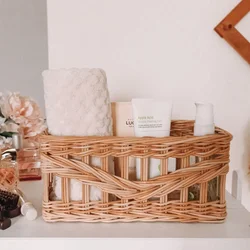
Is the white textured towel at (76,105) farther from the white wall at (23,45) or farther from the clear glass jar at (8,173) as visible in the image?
the white wall at (23,45)

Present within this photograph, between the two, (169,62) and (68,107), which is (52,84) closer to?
(68,107)

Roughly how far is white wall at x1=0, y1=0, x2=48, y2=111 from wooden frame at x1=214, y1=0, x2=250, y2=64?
466 mm

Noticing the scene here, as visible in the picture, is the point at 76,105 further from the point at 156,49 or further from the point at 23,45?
the point at 23,45

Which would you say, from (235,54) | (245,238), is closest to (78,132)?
(245,238)

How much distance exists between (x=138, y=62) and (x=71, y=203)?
466 mm

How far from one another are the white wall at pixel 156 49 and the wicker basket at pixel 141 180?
39 cm

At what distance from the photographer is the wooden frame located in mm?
795

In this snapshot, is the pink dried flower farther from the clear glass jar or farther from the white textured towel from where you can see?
the white textured towel

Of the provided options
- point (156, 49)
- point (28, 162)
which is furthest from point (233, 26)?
point (28, 162)

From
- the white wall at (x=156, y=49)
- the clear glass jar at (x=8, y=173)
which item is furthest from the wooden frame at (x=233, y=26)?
the clear glass jar at (x=8, y=173)

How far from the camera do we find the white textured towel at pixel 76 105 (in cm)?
43

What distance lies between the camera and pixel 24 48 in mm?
913

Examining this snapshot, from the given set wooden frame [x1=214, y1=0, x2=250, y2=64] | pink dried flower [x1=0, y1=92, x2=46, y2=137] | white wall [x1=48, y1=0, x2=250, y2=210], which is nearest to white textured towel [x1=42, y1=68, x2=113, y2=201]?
pink dried flower [x1=0, y1=92, x2=46, y2=137]

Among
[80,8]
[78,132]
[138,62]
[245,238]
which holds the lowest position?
[245,238]
